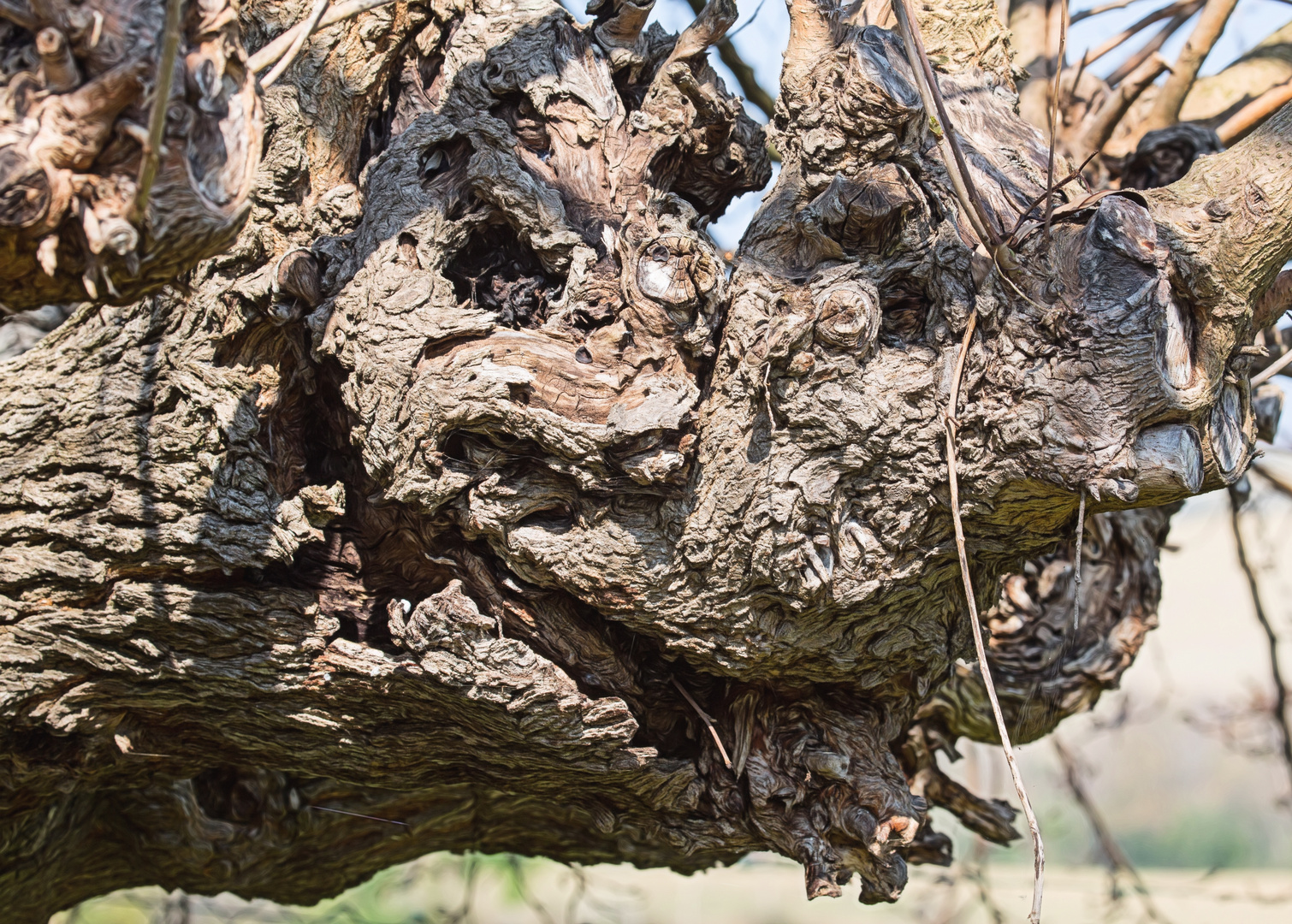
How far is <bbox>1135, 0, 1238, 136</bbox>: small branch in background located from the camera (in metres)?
3.21

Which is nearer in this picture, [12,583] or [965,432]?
[965,432]

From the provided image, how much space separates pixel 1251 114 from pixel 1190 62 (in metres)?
0.27

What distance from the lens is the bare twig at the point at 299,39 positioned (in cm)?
127

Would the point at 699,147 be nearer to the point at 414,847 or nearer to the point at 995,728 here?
the point at 995,728

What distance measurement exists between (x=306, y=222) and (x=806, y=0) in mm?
1088

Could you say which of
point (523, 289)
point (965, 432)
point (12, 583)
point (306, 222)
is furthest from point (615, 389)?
point (12, 583)

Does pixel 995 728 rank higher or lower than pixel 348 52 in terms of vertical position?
lower

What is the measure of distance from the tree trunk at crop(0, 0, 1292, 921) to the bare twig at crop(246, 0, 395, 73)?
0.89 feet

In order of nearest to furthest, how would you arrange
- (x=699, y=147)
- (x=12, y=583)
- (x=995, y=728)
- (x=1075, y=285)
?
1. (x=1075, y=285)
2. (x=12, y=583)
3. (x=699, y=147)
4. (x=995, y=728)

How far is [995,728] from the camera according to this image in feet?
9.82

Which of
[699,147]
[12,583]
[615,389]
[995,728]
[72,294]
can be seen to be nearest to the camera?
[72,294]

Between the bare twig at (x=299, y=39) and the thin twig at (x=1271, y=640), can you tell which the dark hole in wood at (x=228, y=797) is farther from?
the thin twig at (x=1271, y=640)

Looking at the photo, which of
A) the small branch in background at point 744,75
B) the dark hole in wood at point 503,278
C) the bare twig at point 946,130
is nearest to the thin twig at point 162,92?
the dark hole in wood at point 503,278

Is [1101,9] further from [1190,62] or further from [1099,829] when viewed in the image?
[1099,829]
